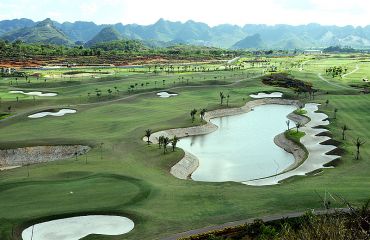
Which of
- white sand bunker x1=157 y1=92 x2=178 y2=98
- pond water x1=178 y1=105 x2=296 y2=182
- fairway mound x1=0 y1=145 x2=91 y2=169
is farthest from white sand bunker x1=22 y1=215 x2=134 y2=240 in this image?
white sand bunker x1=157 y1=92 x2=178 y2=98

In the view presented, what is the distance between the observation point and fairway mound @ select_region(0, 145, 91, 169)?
74562 mm

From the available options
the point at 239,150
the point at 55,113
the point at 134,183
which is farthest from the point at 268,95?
the point at 134,183

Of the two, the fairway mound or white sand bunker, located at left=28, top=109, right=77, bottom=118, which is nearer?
the fairway mound

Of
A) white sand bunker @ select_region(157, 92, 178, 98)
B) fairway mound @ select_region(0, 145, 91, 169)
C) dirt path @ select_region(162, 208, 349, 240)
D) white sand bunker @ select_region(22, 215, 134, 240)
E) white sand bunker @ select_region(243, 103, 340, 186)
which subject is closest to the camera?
dirt path @ select_region(162, 208, 349, 240)

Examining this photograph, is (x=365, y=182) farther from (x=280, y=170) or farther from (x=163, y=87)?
(x=163, y=87)

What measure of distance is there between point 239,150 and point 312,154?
1421 centimetres

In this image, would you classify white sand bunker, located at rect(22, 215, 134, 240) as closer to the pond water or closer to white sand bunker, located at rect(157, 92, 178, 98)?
the pond water

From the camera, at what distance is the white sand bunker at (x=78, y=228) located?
140ft

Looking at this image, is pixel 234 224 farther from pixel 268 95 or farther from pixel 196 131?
pixel 268 95

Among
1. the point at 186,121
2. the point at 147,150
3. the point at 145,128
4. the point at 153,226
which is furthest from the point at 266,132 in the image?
the point at 153,226

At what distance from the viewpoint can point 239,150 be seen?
84.9 metres

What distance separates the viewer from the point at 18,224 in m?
43.6

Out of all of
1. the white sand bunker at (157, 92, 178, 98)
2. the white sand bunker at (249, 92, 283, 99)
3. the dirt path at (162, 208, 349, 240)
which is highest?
the white sand bunker at (157, 92, 178, 98)

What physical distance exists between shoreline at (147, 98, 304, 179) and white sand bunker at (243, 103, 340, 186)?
2.43 m
